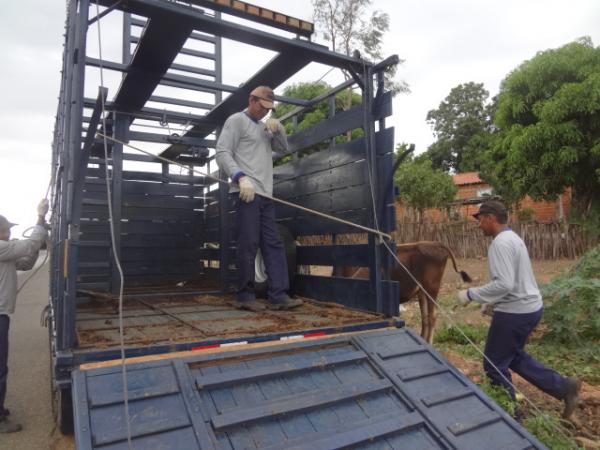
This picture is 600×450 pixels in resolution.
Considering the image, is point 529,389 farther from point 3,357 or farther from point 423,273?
point 3,357

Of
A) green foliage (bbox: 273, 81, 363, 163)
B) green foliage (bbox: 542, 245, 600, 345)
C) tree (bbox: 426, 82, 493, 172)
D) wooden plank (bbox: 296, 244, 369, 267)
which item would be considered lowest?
green foliage (bbox: 542, 245, 600, 345)

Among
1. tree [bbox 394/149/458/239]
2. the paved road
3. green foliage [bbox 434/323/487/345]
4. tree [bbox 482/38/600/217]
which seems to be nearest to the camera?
the paved road

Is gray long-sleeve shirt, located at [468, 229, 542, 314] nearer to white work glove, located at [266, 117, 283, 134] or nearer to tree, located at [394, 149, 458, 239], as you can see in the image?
white work glove, located at [266, 117, 283, 134]

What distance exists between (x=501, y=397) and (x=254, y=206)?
253 centimetres

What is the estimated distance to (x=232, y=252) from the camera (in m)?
5.84

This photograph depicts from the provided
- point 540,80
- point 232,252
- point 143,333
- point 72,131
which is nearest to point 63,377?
point 143,333

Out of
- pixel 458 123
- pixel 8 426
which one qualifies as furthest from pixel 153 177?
pixel 458 123

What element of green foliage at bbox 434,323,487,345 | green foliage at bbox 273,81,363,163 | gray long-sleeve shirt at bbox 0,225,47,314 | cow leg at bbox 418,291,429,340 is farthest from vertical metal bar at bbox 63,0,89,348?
green foliage at bbox 273,81,363,163

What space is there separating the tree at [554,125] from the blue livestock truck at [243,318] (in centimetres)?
1242

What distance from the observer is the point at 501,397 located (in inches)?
143

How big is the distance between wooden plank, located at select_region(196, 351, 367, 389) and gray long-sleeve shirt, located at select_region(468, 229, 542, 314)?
125 centimetres

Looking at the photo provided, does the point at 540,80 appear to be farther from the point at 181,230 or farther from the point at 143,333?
the point at 143,333

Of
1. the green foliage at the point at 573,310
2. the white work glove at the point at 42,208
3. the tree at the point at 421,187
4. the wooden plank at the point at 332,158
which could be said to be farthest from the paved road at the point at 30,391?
the tree at the point at 421,187

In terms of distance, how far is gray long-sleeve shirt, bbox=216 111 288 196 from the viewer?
4.04 metres
